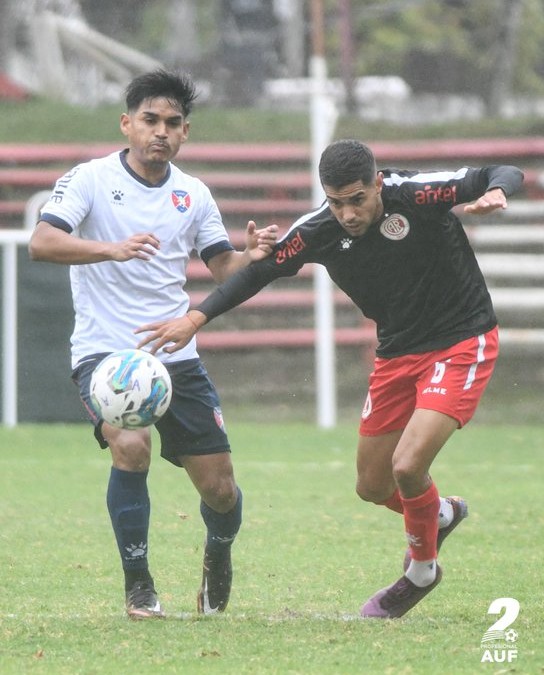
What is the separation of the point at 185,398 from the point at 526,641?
178 cm

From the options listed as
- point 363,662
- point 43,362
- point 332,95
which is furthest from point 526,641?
point 332,95

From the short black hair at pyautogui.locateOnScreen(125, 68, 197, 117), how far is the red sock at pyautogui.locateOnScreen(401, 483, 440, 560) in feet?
6.33

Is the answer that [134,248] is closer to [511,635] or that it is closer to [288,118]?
[511,635]

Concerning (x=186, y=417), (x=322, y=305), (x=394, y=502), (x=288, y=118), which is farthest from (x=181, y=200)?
(x=288, y=118)

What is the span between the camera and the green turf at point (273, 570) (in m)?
5.29

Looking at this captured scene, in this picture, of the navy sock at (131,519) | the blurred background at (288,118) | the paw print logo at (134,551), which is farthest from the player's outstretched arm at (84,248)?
the blurred background at (288,118)

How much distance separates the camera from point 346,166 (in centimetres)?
612

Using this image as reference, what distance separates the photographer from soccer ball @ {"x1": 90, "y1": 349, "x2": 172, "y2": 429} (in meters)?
5.83

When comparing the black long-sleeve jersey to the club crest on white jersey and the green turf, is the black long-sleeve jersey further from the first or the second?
the green turf

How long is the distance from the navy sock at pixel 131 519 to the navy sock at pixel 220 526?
52 centimetres

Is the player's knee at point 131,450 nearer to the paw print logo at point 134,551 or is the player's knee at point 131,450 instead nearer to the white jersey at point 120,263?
the paw print logo at point 134,551

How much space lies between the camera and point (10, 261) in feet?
48.5

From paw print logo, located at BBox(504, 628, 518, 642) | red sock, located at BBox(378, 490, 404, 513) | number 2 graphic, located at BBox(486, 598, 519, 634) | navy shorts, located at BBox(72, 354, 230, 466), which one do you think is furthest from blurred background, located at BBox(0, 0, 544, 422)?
paw print logo, located at BBox(504, 628, 518, 642)

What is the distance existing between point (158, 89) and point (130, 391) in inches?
56.1
